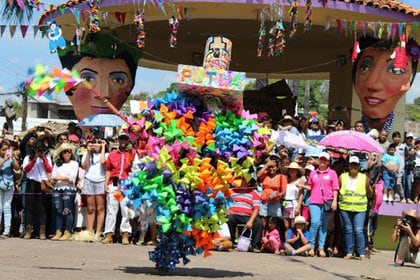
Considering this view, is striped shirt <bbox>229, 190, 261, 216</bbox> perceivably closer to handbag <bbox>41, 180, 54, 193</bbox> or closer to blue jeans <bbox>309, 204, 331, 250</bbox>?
blue jeans <bbox>309, 204, 331, 250</bbox>

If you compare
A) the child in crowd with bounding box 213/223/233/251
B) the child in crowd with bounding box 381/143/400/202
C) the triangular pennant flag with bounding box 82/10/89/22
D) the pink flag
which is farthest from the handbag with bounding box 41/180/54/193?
the child in crowd with bounding box 381/143/400/202

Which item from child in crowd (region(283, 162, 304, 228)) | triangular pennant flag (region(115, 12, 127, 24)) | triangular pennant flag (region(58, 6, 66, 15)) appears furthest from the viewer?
triangular pennant flag (region(58, 6, 66, 15))

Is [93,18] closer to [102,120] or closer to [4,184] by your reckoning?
[102,120]

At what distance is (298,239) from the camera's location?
43.1ft

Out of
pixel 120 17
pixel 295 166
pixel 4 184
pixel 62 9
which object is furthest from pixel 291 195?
pixel 62 9

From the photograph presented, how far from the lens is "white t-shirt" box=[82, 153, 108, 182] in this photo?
44.4 ft

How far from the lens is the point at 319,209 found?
1316 cm

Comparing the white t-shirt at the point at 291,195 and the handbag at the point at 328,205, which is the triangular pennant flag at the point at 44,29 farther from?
the handbag at the point at 328,205

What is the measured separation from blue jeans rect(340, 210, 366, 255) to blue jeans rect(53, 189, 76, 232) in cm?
459

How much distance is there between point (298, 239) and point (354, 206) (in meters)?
1.06

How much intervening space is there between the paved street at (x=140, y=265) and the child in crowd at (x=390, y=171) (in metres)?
2.10

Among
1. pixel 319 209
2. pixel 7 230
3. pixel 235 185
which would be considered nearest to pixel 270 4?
pixel 319 209

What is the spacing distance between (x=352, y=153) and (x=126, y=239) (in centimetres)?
428

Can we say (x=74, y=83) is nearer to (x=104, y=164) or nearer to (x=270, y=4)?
(x=104, y=164)
